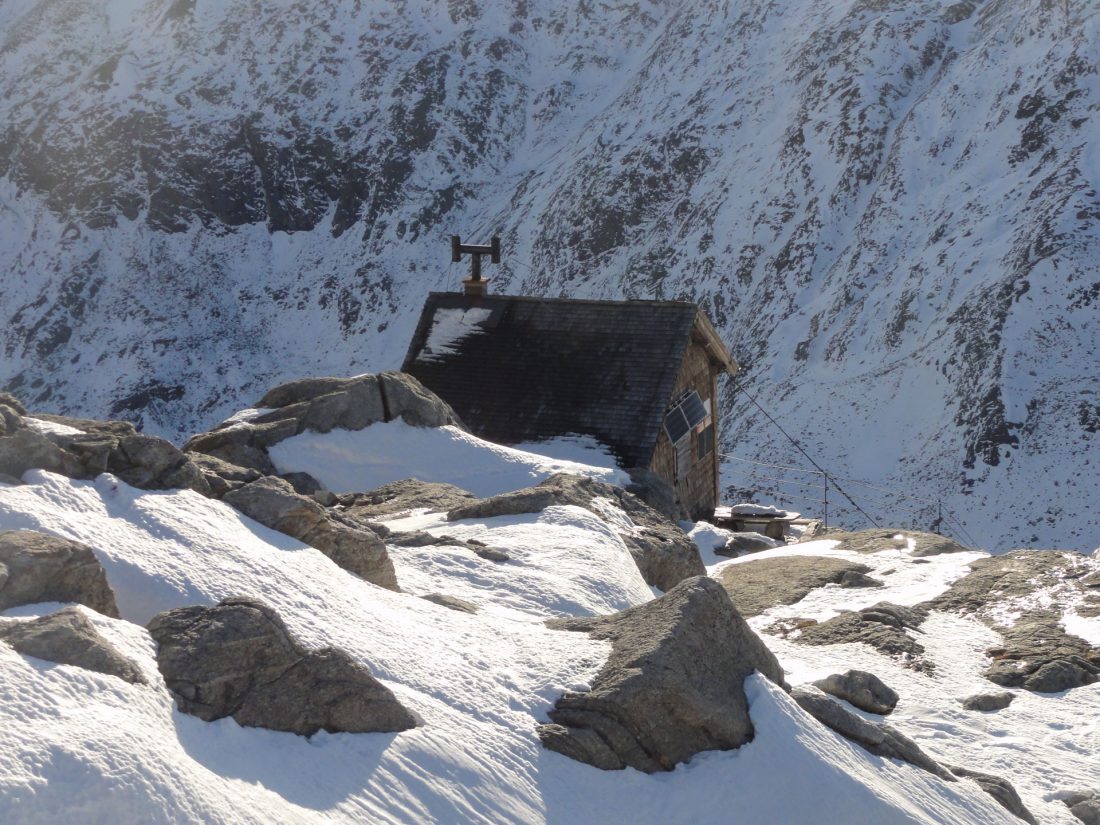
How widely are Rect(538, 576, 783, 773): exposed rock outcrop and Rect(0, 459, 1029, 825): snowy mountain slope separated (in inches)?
4.4

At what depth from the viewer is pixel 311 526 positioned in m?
9.00

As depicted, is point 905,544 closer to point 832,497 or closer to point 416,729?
point 416,729

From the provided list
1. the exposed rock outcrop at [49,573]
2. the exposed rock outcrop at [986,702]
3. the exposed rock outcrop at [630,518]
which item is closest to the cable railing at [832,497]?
the exposed rock outcrop at [630,518]

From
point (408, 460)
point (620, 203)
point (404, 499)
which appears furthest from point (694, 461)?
point (620, 203)

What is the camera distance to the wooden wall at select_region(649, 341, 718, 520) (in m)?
21.4

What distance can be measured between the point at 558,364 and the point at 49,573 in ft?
53.6

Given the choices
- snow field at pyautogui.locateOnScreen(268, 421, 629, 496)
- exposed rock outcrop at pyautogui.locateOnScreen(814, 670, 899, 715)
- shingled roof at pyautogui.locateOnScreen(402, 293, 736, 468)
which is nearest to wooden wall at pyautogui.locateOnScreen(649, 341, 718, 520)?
shingled roof at pyautogui.locateOnScreen(402, 293, 736, 468)

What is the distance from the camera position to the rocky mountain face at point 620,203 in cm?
3434

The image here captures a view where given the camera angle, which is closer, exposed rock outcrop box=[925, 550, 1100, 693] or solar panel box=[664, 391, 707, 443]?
exposed rock outcrop box=[925, 550, 1100, 693]

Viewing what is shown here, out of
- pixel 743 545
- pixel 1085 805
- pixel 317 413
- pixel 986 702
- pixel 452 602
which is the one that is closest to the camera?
pixel 1085 805

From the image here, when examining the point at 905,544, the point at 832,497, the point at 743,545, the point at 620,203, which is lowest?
the point at 743,545

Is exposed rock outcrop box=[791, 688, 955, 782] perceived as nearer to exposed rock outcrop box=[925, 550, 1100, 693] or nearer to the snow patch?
exposed rock outcrop box=[925, 550, 1100, 693]

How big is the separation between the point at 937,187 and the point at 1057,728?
117 feet

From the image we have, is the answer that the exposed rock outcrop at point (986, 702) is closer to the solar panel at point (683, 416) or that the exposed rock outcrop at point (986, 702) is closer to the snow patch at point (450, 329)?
the solar panel at point (683, 416)
